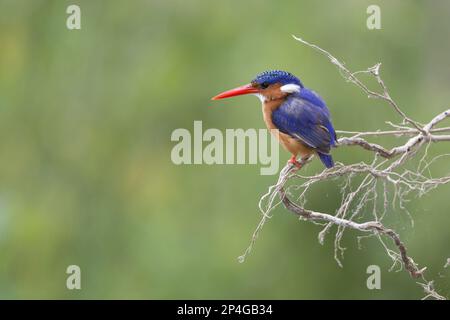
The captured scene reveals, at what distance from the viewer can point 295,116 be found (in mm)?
3465

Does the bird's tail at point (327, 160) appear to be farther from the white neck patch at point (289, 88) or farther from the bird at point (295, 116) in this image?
the white neck patch at point (289, 88)

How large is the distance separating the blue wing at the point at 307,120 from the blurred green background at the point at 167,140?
5.69ft

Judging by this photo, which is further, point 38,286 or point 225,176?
point 38,286

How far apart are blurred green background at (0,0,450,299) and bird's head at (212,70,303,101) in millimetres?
1655

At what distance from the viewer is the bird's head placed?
355cm

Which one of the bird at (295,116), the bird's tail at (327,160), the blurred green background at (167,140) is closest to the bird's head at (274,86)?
the bird at (295,116)

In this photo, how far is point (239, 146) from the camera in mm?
5430

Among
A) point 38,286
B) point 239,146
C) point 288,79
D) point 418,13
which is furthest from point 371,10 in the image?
point 38,286

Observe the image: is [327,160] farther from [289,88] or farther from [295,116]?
[289,88]

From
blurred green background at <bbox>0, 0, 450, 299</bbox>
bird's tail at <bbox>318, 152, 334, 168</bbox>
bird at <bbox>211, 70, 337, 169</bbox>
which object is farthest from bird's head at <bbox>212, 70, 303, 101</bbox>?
blurred green background at <bbox>0, 0, 450, 299</bbox>

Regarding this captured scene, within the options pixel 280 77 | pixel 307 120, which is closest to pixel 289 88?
pixel 280 77

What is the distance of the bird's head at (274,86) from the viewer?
3.55 m
